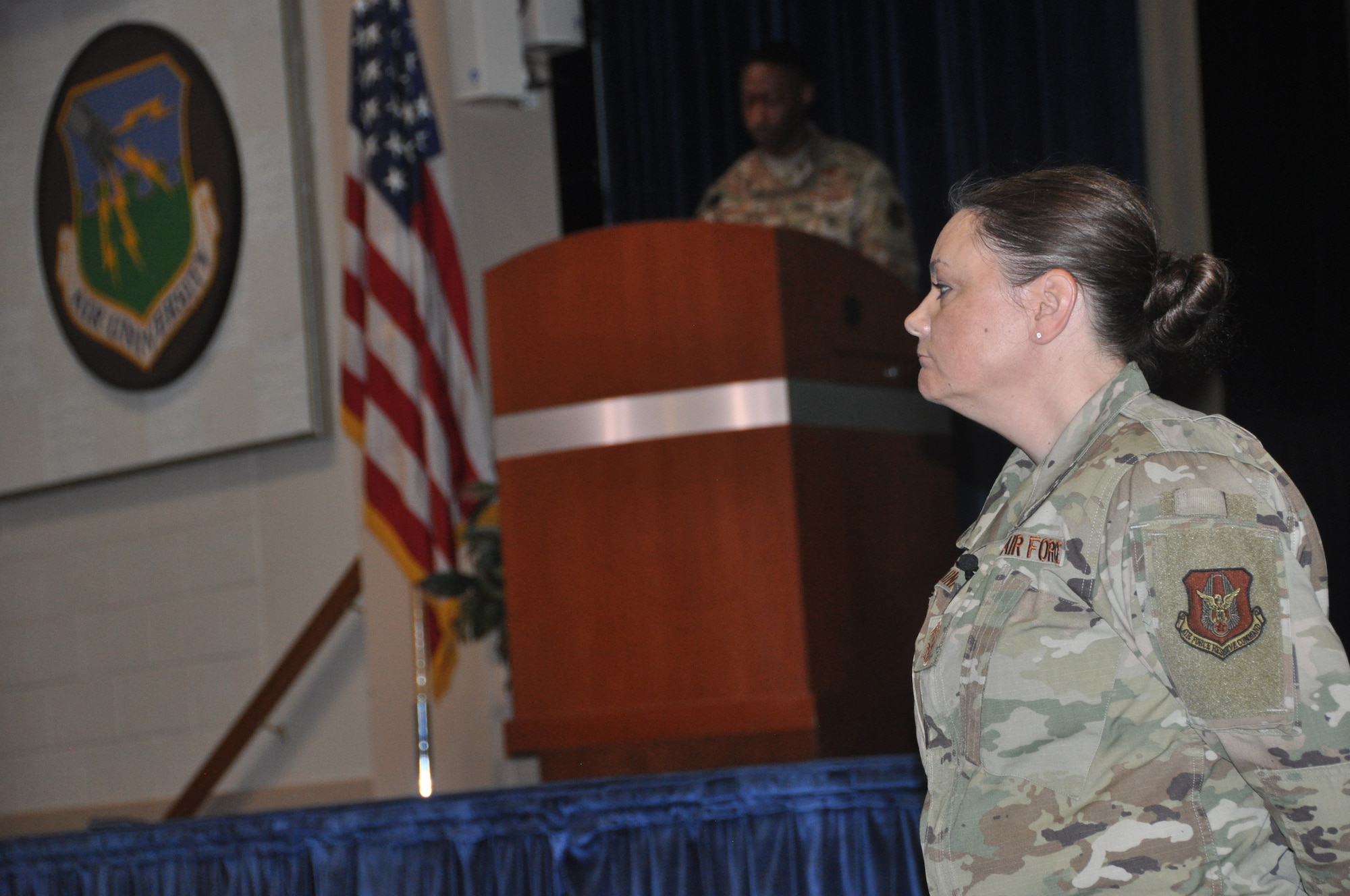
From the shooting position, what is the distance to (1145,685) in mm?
1024

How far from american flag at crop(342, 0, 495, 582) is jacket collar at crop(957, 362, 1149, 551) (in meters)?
2.69

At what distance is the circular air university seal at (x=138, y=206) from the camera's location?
5.19 m

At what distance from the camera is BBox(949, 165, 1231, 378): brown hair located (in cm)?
115

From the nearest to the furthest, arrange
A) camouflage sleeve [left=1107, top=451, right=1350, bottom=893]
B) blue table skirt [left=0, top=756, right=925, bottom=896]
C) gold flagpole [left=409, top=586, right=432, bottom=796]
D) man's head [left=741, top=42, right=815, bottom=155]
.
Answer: camouflage sleeve [left=1107, top=451, right=1350, bottom=893]
blue table skirt [left=0, top=756, right=925, bottom=896]
gold flagpole [left=409, top=586, right=432, bottom=796]
man's head [left=741, top=42, right=815, bottom=155]

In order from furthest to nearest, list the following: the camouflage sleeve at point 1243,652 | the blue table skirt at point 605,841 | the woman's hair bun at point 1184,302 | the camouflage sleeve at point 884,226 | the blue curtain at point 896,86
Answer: the blue curtain at point 896,86 < the camouflage sleeve at point 884,226 < the blue table skirt at point 605,841 < the woman's hair bun at point 1184,302 < the camouflage sleeve at point 1243,652

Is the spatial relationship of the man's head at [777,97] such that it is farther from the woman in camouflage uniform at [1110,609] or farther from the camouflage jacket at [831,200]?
the woman in camouflage uniform at [1110,609]

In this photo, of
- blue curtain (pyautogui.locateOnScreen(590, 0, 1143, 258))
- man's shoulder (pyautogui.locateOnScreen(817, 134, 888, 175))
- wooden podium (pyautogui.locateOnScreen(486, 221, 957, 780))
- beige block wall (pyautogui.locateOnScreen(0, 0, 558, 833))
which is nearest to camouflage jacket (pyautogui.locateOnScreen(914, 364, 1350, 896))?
wooden podium (pyautogui.locateOnScreen(486, 221, 957, 780))

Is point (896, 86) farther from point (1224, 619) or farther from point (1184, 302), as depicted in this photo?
point (1224, 619)

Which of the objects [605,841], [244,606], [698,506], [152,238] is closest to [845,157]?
[698,506]

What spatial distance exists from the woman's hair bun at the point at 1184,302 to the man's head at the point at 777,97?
2267 millimetres

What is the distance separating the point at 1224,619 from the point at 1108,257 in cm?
32

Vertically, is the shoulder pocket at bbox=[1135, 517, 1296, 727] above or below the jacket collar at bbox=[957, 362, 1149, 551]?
below

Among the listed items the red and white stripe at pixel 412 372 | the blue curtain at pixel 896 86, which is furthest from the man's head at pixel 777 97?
the red and white stripe at pixel 412 372

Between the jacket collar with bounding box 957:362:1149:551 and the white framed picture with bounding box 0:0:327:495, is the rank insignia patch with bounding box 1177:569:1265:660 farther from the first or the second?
the white framed picture with bounding box 0:0:327:495
